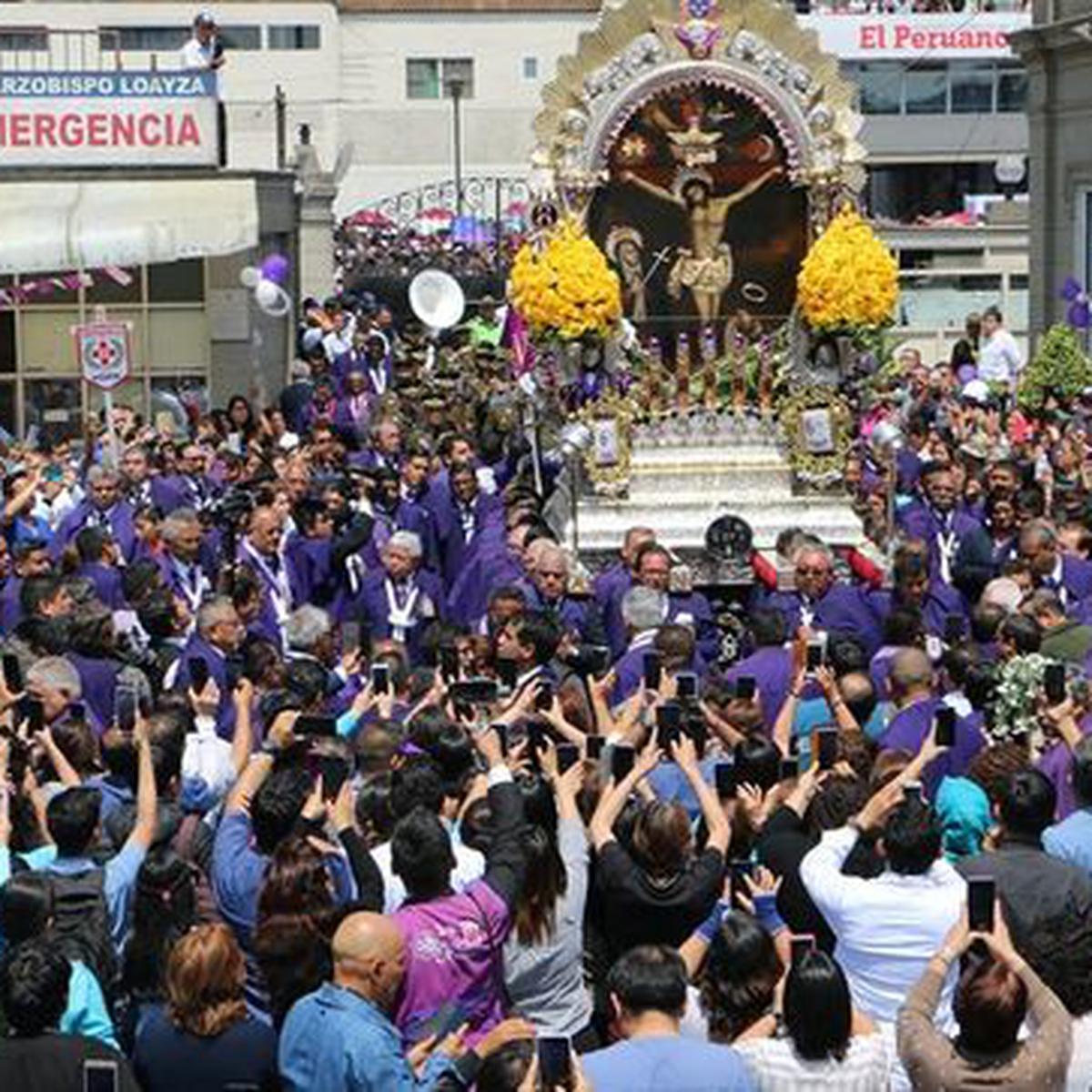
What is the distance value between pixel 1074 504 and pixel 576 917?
28.5 feet

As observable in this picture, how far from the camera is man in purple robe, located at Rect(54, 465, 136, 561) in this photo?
14836mm

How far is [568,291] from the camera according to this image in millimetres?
18047

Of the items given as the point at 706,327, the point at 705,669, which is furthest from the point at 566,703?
the point at 706,327

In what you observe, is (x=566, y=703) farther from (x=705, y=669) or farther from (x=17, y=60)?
(x=17, y=60)

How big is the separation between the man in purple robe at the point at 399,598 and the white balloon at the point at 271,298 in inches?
455

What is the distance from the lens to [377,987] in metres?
6.30

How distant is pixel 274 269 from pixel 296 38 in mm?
31853

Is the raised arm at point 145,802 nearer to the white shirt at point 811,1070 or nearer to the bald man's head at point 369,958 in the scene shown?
the bald man's head at point 369,958

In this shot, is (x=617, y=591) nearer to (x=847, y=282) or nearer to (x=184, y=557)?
(x=184, y=557)

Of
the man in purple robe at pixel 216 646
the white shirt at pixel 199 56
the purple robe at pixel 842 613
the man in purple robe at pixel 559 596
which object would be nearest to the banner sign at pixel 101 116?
the white shirt at pixel 199 56

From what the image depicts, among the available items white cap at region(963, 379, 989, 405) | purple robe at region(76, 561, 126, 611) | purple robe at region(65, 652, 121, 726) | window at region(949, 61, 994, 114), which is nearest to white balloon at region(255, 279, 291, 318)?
white cap at region(963, 379, 989, 405)

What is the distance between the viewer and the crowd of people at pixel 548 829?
6168 mm

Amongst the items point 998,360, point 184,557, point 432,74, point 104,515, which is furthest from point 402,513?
point 432,74

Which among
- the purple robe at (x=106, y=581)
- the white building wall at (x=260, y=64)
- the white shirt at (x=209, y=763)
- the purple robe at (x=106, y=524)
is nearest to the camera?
the white shirt at (x=209, y=763)
